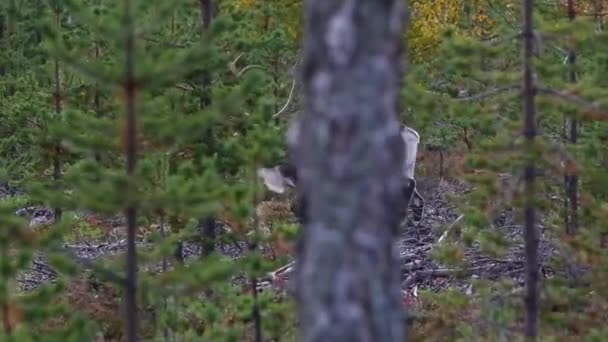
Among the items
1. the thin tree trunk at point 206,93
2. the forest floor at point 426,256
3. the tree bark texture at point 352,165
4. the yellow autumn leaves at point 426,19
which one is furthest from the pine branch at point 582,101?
the yellow autumn leaves at point 426,19

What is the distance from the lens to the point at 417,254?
14898 millimetres

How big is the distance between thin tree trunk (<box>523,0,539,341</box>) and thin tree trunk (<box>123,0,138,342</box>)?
10.0 feet

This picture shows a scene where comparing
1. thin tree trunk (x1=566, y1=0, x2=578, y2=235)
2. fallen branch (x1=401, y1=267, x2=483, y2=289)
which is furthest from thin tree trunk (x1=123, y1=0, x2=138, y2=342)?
fallen branch (x1=401, y1=267, x2=483, y2=289)

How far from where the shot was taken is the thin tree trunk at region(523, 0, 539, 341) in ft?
24.6

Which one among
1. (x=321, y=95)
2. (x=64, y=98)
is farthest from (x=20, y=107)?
(x=321, y=95)

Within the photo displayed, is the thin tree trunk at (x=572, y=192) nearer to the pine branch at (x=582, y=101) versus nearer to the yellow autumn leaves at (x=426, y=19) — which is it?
the yellow autumn leaves at (x=426, y=19)

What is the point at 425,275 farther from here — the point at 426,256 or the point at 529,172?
the point at 529,172

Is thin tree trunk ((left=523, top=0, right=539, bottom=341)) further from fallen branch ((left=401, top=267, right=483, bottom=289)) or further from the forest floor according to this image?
fallen branch ((left=401, top=267, right=483, bottom=289))

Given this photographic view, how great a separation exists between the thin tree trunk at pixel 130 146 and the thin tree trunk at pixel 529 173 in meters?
3.05

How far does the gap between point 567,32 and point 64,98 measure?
412 inches

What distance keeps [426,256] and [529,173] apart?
268 inches

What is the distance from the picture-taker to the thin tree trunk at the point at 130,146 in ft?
18.4

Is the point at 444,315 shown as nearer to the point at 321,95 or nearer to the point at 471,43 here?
the point at 471,43

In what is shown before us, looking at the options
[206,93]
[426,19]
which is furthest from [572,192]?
[426,19]
